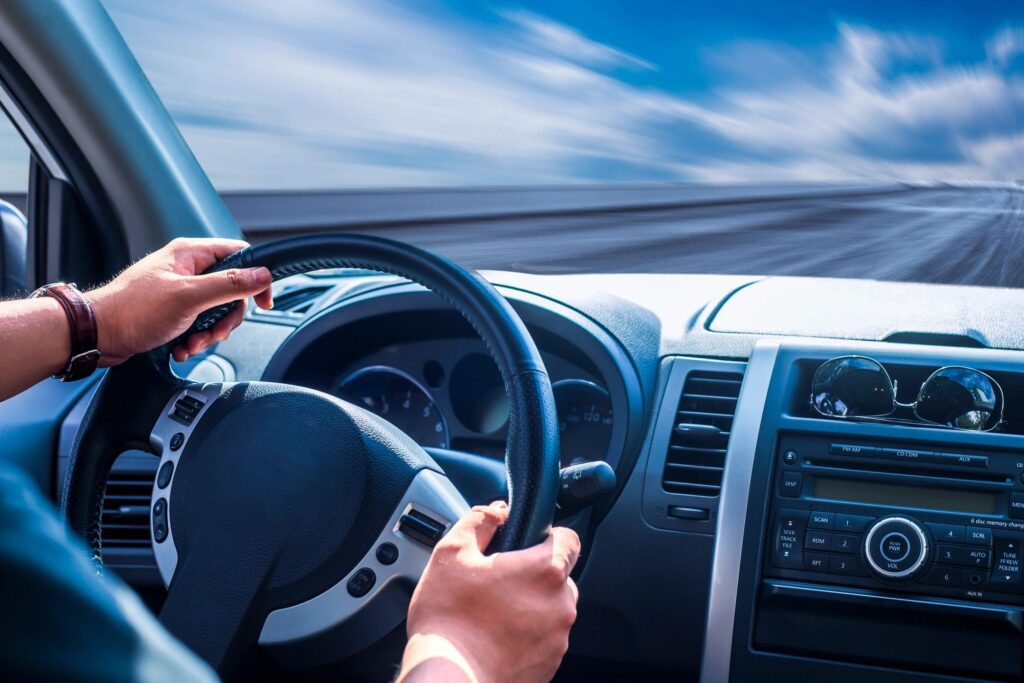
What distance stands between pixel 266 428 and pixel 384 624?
371 mm

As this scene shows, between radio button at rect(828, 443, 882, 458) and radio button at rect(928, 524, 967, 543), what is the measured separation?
0.65 ft

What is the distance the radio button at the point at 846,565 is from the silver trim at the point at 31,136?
2188 millimetres

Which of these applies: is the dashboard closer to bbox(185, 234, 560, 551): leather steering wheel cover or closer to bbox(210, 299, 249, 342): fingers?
bbox(210, 299, 249, 342): fingers

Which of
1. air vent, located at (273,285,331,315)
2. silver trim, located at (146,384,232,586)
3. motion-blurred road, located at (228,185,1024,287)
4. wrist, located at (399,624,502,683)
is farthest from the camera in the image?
motion-blurred road, located at (228,185,1024,287)

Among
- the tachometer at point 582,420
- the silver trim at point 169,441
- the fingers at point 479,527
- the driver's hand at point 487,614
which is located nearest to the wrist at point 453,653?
the driver's hand at point 487,614

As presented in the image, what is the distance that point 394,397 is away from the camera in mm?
3162

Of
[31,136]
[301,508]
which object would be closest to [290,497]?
[301,508]

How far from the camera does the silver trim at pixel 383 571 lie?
171cm

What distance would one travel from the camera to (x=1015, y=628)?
228 centimetres

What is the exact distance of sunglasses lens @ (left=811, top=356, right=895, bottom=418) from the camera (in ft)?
8.07

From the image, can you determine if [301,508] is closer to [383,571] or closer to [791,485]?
[383,571]

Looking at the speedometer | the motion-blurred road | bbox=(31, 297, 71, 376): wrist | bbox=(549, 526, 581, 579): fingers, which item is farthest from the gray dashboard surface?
bbox=(31, 297, 71, 376): wrist

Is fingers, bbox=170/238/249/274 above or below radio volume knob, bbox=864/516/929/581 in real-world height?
above

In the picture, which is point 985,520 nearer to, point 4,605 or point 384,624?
point 384,624
